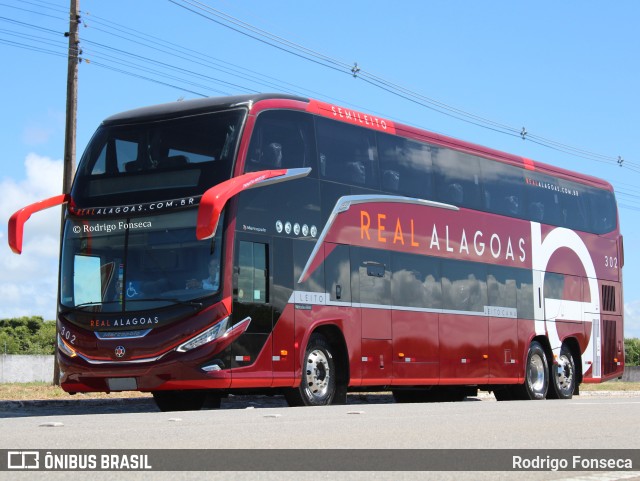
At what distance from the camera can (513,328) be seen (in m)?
23.0

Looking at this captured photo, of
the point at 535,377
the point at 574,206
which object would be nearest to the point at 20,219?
the point at 535,377

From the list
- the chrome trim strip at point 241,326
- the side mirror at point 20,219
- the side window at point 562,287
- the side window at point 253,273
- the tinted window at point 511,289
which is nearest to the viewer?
the chrome trim strip at point 241,326

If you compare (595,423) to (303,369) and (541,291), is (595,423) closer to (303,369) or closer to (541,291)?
(303,369)

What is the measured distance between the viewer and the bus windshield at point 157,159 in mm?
16359

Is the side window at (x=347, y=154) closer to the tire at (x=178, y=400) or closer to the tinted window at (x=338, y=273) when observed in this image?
the tinted window at (x=338, y=273)

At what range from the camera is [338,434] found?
33.7 ft

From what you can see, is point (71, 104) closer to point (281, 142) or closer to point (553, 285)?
point (281, 142)

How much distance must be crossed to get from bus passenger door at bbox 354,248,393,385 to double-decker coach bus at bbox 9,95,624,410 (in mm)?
32

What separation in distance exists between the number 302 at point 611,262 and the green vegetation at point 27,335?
30.2 metres

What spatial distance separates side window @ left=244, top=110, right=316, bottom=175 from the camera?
54.6 ft

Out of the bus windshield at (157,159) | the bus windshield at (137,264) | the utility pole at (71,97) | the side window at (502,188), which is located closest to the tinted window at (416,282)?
the side window at (502,188)

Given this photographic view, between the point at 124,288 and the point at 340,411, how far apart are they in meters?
3.74

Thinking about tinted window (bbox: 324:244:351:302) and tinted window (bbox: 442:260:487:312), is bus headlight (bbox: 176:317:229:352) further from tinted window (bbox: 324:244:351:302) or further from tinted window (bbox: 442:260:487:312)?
tinted window (bbox: 442:260:487:312)

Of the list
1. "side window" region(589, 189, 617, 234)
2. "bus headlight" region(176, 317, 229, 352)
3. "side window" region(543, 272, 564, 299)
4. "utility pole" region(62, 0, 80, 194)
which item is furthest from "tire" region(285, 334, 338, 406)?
"side window" region(589, 189, 617, 234)
